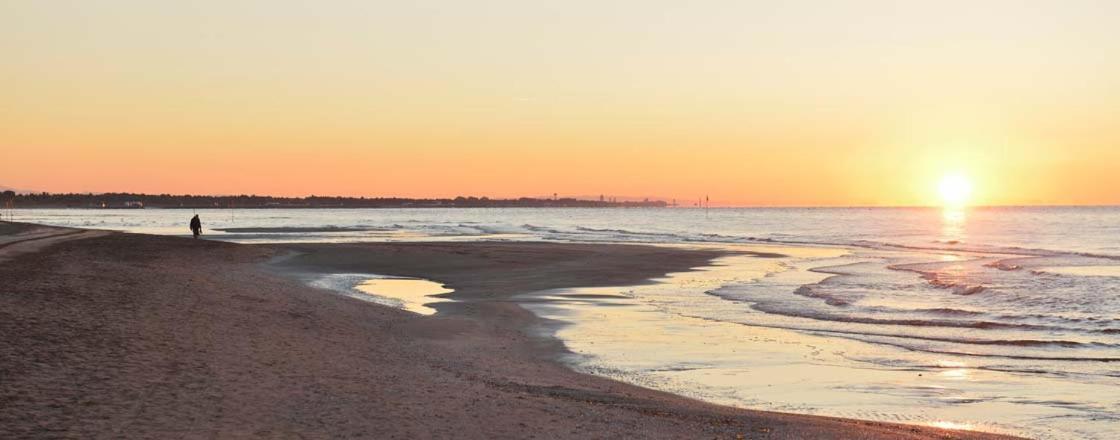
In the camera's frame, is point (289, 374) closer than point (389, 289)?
Yes

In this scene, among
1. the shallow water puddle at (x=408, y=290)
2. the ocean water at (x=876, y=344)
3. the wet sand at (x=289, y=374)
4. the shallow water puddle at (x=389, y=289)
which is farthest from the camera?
the shallow water puddle at (x=389, y=289)

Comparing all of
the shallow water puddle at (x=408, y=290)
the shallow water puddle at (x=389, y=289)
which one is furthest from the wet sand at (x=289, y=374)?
the shallow water puddle at (x=389, y=289)

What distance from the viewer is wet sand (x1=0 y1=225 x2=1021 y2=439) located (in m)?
11.0

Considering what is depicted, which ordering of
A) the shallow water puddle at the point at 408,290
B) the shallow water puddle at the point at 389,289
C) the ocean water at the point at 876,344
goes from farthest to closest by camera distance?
the shallow water puddle at the point at 389,289 < the shallow water puddle at the point at 408,290 < the ocean water at the point at 876,344

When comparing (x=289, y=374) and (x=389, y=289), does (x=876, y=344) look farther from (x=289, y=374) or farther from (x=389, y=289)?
(x=389, y=289)

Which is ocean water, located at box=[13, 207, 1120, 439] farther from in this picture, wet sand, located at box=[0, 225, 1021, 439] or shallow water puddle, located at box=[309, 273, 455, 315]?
shallow water puddle, located at box=[309, 273, 455, 315]

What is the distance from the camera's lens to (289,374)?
14.0m

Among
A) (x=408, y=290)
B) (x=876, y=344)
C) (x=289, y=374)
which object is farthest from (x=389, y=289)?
(x=289, y=374)

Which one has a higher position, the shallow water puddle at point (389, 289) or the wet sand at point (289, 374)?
the wet sand at point (289, 374)

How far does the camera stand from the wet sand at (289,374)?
11000 mm

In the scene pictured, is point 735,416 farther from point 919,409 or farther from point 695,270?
point 695,270

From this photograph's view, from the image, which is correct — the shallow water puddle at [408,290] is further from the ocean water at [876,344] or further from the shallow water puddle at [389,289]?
the ocean water at [876,344]

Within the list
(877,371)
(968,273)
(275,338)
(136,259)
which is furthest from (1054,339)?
(136,259)

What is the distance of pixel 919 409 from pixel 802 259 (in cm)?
4190
